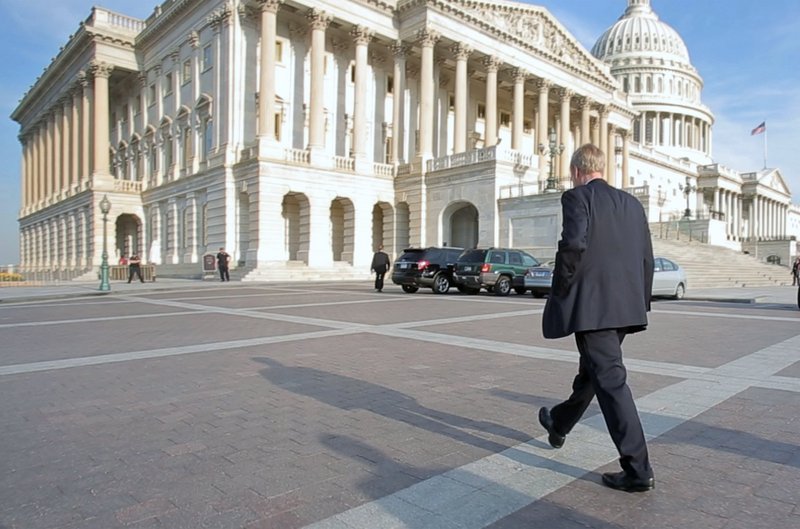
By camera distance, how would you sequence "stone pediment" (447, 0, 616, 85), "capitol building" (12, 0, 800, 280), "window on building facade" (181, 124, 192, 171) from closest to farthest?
"capitol building" (12, 0, 800, 280), "window on building facade" (181, 124, 192, 171), "stone pediment" (447, 0, 616, 85)

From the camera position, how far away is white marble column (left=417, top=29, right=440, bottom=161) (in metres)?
40.5

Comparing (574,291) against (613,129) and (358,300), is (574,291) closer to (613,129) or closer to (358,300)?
(358,300)

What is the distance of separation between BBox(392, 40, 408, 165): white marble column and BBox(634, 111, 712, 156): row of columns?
2784 inches

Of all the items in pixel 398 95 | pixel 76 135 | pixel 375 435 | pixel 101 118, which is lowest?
pixel 375 435

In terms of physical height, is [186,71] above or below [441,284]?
above

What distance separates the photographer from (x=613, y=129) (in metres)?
63.4

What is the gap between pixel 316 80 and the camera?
37625 millimetres

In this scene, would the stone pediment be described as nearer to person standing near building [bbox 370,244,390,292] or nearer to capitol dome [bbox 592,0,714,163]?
person standing near building [bbox 370,244,390,292]

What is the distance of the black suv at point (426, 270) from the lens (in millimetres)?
22281

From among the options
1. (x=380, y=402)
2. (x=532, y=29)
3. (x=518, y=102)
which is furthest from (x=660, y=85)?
(x=380, y=402)

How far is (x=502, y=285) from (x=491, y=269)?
77cm

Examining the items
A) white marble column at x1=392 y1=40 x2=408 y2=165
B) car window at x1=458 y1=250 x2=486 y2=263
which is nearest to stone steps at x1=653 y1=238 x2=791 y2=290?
car window at x1=458 y1=250 x2=486 y2=263

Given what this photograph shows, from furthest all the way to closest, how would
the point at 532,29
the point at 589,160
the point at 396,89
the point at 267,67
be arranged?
the point at 532,29
the point at 396,89
the point at 267,67
the point at 589,160

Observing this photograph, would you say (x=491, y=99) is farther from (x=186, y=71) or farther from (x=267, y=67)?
(x=186, y=71)
